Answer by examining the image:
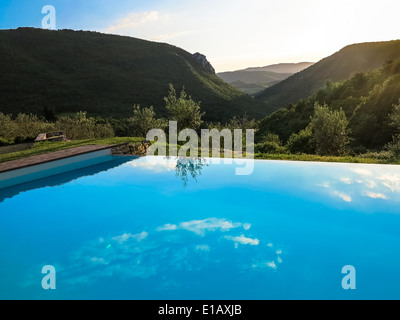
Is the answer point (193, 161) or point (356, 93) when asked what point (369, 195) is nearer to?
point (193, 161)

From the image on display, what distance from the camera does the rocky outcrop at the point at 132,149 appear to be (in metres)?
14.1

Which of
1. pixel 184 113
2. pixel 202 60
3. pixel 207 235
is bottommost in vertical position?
pixel 207 235

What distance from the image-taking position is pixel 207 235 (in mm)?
6074

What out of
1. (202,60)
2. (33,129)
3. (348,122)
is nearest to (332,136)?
(348,122)

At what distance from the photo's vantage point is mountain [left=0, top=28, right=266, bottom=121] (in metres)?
54.9

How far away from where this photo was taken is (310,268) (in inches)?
190

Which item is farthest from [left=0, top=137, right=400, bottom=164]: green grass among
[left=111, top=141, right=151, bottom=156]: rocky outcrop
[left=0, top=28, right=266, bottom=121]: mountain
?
[left=0, top=28, right=266, bottom=121]: mountain

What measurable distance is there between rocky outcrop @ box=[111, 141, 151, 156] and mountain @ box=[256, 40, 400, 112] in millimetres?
68779

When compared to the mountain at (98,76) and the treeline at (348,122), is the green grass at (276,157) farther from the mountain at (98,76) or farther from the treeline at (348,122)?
the mountain at (98,76)

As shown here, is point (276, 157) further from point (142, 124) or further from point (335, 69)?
point (335, 69)

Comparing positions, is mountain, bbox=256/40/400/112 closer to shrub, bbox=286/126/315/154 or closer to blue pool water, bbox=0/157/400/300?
shrub, bbox=286/126/315/154

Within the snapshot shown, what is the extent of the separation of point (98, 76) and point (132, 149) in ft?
193

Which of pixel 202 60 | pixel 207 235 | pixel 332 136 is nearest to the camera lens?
pixel 207 235
